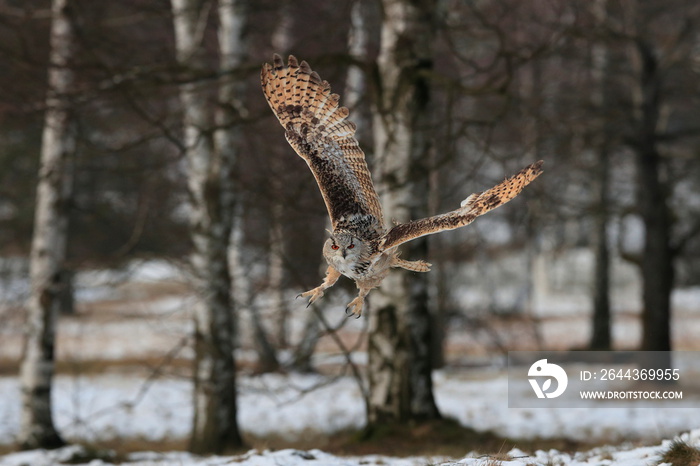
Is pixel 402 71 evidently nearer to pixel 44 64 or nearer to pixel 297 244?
pixel 44 64

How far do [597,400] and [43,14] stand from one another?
384 inches

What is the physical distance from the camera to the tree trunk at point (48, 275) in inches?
344

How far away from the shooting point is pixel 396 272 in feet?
22.9

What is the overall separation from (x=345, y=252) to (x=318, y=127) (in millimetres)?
989

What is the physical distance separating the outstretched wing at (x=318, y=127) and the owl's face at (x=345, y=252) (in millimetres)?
435

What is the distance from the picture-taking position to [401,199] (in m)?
6.84

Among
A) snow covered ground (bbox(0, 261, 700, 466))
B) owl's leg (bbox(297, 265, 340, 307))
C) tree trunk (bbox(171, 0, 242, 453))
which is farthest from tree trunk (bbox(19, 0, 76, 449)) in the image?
owl's leg (bbox(297, 265, 340, 307))

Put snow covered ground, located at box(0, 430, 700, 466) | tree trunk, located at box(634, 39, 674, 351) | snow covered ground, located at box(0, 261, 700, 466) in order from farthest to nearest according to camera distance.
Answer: tree trunk, located at box(634, 39, 674, 351)
snow covered ground, located at box(0, 261, 700, 466)
snow covered ground, located at box(0, 430, 700, 466)

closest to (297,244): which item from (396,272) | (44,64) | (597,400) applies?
(396,272)

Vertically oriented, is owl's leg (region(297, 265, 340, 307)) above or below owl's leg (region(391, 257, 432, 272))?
below

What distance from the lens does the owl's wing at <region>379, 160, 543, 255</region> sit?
2.59 m

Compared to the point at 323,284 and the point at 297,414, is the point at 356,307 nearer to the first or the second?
the point at 323,284

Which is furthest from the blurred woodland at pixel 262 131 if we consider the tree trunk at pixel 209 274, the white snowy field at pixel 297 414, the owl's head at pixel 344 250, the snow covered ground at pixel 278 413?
the owl's head at pixel 344 250

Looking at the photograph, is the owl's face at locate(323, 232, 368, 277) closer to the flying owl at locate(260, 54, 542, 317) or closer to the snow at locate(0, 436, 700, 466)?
the flying owl at locate(260, 54, 542, 317)
